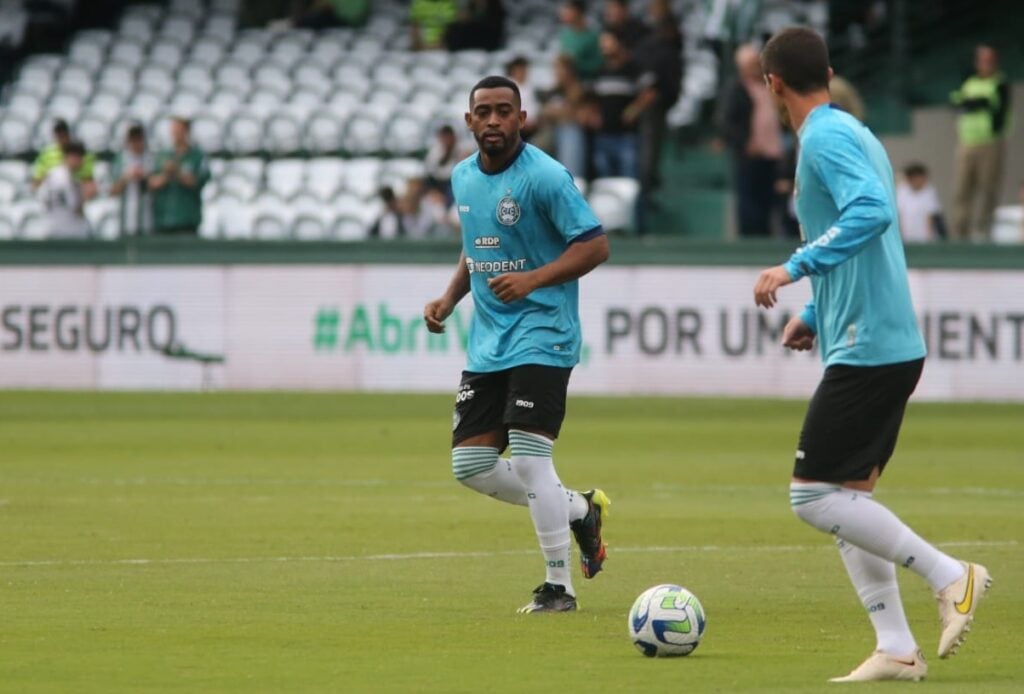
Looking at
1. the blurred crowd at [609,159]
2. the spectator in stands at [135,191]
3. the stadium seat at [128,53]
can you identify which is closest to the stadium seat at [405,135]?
the blurred crowd at [609,159]

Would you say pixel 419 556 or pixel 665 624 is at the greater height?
pixel 665 624

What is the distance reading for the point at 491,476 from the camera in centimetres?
951

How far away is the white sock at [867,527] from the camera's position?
7.20 metres

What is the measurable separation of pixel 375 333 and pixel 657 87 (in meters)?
4.36

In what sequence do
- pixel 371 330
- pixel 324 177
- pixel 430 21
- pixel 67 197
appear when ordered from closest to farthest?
pixel 371 330, pixel 67 197, pixel 324 177, pixel 430 21

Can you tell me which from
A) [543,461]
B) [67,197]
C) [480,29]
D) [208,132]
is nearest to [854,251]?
[543,461]

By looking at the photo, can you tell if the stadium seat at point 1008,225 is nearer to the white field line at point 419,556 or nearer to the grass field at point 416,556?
the grass field at point 416,556

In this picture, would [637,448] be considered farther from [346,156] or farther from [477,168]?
[346,156]

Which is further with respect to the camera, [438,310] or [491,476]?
[438,310]

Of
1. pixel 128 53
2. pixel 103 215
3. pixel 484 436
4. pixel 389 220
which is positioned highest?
pixel 128 53

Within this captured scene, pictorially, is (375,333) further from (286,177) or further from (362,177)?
(286,177)

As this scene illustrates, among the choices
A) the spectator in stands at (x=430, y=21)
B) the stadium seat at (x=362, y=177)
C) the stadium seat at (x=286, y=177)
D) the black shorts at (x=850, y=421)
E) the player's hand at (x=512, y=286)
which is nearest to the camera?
the black shorts at (x=850, y=421)

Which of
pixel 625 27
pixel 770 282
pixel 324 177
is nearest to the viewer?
pixel 770 282

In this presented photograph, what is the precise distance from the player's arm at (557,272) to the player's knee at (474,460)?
727 mm
